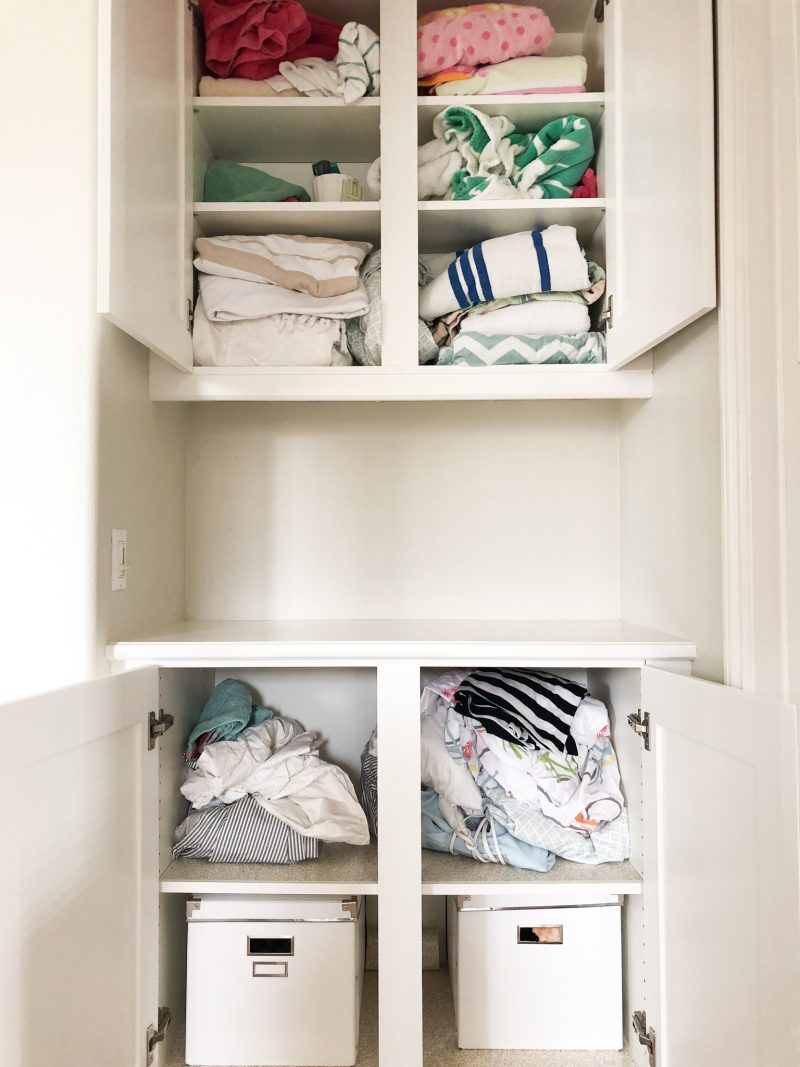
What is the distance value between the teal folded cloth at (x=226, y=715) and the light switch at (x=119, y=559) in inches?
14.5

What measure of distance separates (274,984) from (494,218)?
1.58 m

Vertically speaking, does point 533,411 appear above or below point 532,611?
above

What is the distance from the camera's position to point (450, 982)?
167cm

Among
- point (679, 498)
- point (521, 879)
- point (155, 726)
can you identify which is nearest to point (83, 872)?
point (155, 726)

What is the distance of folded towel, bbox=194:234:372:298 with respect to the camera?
60.6 inches

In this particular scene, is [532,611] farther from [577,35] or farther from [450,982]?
[577,35]

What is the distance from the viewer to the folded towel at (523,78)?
1.56m

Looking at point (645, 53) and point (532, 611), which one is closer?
point (645, 53)

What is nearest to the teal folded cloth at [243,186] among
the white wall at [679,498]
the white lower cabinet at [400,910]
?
the white wall at [679,498]

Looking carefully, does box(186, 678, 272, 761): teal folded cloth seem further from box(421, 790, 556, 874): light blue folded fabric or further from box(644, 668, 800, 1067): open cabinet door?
box(644, 668, 800, 1067): open cabinet door

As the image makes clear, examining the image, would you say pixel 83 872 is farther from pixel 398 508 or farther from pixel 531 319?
pixel 531 319

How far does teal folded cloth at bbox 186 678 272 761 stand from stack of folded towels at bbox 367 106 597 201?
1.15m

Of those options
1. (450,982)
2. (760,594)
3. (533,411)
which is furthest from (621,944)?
(533,411)

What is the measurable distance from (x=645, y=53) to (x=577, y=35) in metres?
0.59
